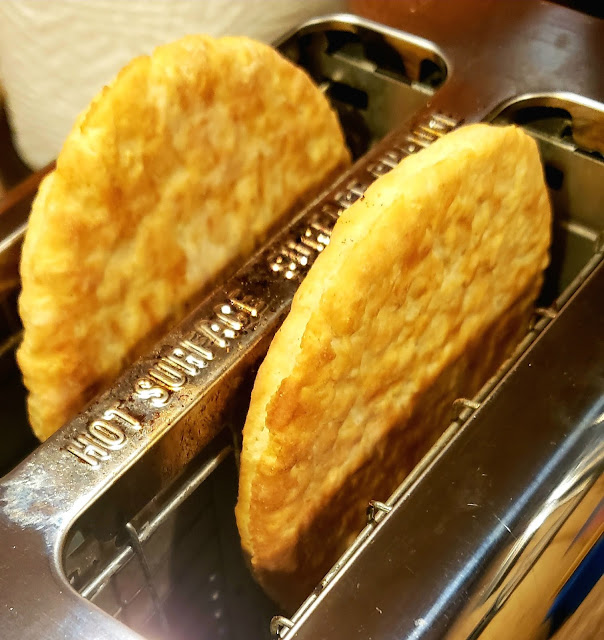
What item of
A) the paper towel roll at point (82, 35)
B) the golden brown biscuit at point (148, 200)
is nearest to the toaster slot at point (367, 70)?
the paper towel roll at point (82, 35)

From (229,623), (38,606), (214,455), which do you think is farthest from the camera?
(229,623)

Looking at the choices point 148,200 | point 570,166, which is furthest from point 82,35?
point 570,166

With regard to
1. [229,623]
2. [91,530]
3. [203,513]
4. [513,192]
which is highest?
[513,192]

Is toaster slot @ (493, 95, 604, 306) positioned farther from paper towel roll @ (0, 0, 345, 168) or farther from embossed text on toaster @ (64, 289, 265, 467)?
embossed text on toaster @ (64, 289, 265, 467)

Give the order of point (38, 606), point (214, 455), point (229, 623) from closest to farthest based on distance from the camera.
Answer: point (38, 606) → point (214, 455) → point (229, 623)

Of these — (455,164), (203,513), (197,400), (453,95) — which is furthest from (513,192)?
(203,513)

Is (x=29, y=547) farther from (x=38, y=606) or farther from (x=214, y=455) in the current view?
(x=214, y=455)
